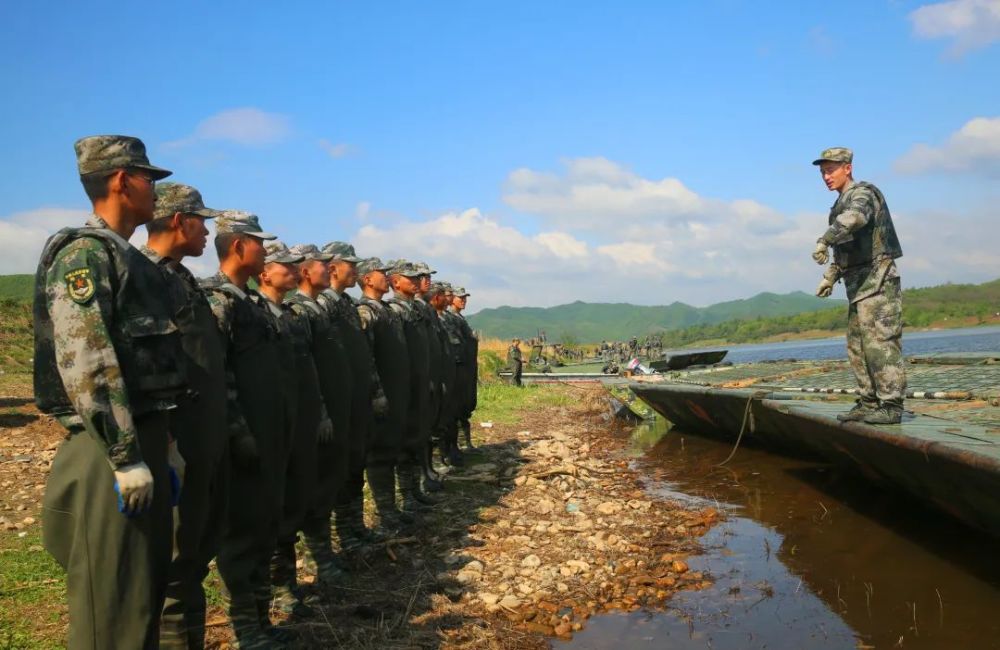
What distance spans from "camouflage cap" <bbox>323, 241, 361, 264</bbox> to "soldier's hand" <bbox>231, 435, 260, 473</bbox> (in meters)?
2.25

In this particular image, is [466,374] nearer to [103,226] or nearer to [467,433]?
[467,433]

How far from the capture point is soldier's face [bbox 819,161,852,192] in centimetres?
630

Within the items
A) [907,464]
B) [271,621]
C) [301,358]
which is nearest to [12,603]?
[271,621]

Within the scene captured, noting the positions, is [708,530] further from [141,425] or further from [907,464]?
[141,425]

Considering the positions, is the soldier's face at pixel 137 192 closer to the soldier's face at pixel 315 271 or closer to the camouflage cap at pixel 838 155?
the soldier's face at pixel 315 271

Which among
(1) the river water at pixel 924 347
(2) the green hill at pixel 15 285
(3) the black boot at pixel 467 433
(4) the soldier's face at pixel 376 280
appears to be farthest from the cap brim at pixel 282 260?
(2) the green hill at pixel 15 285

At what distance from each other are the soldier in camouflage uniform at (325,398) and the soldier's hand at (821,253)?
3625mm

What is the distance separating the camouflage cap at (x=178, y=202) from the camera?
3613 millimetres

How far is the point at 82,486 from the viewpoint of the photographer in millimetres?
2613

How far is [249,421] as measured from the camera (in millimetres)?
4113

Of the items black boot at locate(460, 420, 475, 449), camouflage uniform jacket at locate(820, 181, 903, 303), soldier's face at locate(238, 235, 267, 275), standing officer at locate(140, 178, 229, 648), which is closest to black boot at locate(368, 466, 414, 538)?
soldier's face at locate(238, 235, 267, 275)

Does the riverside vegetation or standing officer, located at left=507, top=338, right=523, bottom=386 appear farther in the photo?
standing officer, located at left=507, top=338, right=523, bottom=386

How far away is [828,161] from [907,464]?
2.45 m

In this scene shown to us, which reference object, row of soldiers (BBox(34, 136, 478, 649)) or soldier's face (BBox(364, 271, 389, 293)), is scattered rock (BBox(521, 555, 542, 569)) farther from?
soldier's face (BBox(364, 271, 389, 293))
